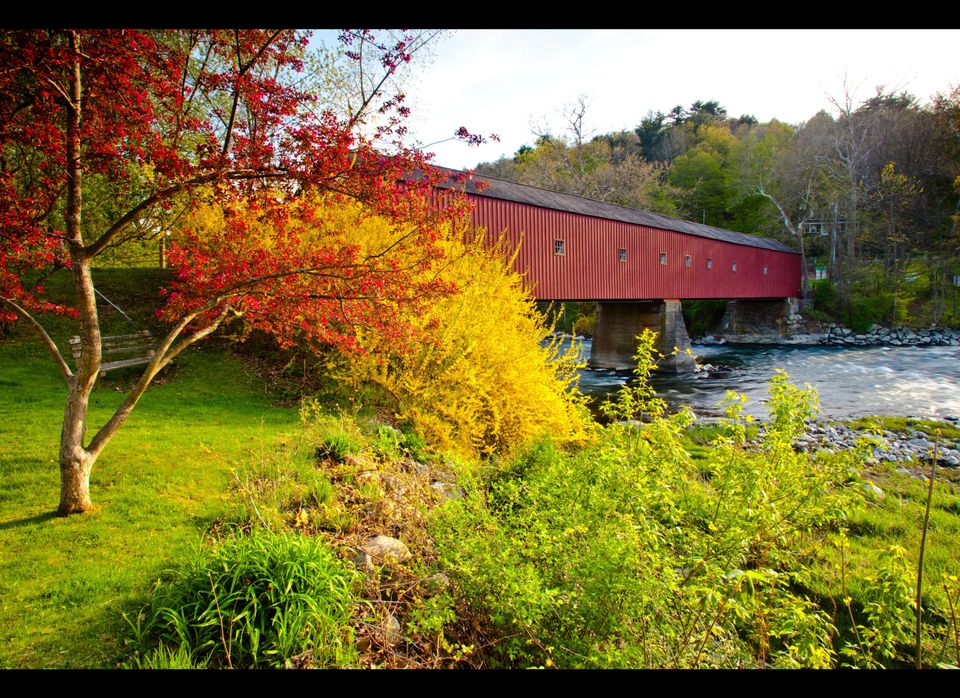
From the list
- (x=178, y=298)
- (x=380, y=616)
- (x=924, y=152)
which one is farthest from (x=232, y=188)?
(x=924, y=152)

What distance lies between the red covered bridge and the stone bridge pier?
0.05 metres

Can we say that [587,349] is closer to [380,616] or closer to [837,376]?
[837,376]

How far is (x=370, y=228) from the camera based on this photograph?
301 inches

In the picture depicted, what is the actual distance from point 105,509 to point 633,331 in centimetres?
2075

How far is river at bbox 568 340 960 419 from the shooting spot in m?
13.2

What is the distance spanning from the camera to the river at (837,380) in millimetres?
13172

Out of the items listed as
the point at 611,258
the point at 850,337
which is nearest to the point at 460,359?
the point at 611,258

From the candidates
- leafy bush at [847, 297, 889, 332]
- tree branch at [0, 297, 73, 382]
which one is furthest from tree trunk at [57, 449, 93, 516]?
leafy bush at [847, 297, 889, 332]

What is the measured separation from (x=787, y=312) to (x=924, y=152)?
11.5m

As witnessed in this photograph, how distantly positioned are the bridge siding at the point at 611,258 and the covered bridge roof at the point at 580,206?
0.19 metres

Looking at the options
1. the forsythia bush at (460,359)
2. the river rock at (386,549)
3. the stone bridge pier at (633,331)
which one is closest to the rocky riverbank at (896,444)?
the forsythia bush at (460,359)

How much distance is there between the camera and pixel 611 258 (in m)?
17.3

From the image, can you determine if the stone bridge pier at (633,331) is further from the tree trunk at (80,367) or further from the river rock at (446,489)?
the tree trunk at (80,367)

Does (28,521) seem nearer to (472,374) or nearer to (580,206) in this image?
(472,374)
